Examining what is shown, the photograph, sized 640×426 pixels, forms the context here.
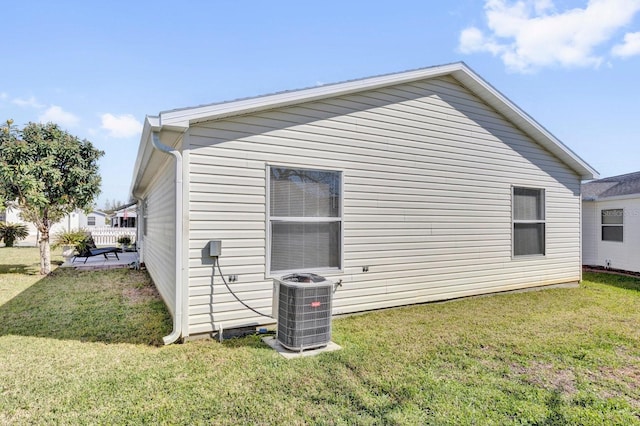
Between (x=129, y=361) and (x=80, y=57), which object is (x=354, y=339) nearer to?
(x=129, y=361)

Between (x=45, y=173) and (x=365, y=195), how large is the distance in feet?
28.9

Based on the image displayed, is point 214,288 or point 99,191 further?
point 99,191

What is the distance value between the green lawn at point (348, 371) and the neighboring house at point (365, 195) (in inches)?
25.7

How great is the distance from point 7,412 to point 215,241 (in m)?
2.24

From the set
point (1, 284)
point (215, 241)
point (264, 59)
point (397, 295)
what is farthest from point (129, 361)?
point (264, 59)

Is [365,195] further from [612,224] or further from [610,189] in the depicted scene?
[610,189]

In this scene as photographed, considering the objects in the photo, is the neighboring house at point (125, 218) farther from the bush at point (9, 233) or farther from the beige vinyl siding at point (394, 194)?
the beige vinyl siding at point (394, 194)

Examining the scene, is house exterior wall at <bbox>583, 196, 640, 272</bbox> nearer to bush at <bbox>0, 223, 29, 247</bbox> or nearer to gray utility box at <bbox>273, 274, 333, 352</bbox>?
gray utility box at <bbox>273, 274, 333, 352</bbox>

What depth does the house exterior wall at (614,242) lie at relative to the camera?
384 inches

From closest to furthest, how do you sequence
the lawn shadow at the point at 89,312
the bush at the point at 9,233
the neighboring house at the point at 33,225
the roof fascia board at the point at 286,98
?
the roof fascia board at the point at 286,98 → the lawn shadow at the point at 89,312 → the bush at the point at 9,233 → the neighboring house at the point at 33,225

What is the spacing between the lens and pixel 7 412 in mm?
2602

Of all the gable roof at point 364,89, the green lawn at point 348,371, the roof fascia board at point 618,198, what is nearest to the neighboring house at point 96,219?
the gable roof at point 364,89

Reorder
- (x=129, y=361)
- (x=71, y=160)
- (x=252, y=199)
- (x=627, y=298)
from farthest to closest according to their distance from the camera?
(x=71, y=160), (x=627, y=298), (x=252, y=199), (x=129, y=361)

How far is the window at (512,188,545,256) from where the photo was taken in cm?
706
